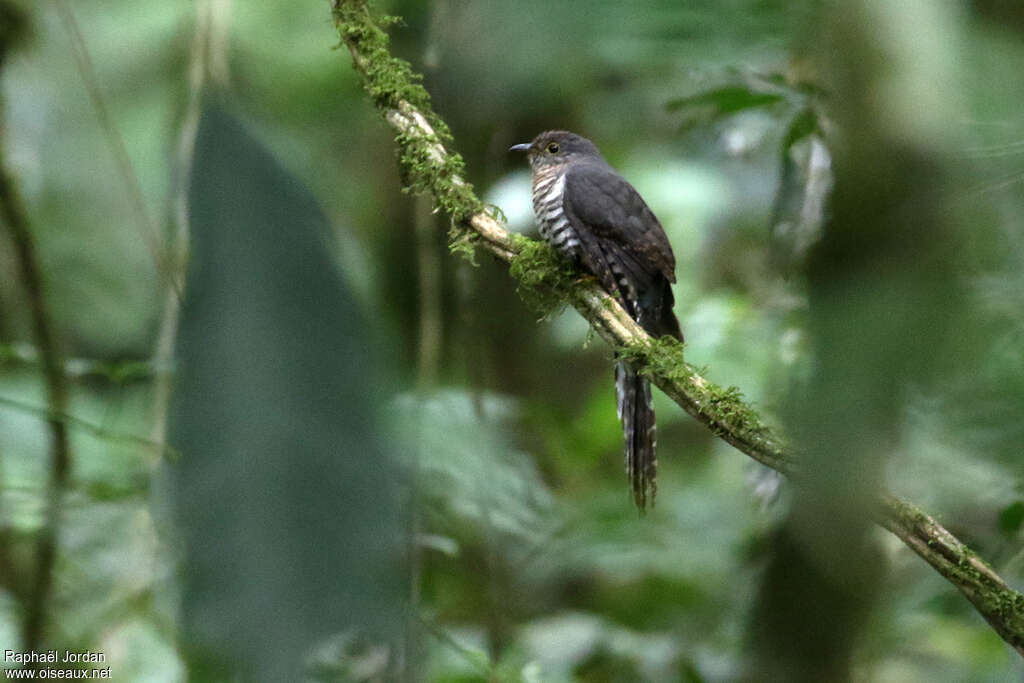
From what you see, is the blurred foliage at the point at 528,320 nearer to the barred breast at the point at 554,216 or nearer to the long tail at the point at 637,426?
the barred breast at the point at 554,216

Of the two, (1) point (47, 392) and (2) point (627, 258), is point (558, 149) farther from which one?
(1) point (47, 392)

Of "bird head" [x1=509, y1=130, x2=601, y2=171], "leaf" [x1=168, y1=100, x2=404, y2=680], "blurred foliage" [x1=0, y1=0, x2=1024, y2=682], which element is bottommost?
"leaf" [x1=168, y1=100, x2=404, y2=680]

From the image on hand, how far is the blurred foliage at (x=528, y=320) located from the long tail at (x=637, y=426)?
266 millimetres

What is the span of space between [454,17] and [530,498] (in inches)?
60.3

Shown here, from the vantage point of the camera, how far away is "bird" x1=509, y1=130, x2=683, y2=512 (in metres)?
2.79

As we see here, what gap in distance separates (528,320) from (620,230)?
6.40 feet

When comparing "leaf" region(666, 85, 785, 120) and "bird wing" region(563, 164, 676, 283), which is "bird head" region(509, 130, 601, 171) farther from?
"leaf" region(666, 85, 785, 120)

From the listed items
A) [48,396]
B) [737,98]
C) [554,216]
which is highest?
[554,216]

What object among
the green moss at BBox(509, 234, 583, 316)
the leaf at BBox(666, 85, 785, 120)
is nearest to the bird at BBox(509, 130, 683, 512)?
the green moss at BBox(509, 234, 583, 316)

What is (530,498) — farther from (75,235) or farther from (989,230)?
(75,235)

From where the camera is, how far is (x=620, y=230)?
2.84 meters

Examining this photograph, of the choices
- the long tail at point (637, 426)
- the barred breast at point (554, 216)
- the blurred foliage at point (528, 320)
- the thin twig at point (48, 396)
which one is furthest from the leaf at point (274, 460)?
the long tail at point (637, 426)

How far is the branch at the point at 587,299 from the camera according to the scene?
1.31 metres

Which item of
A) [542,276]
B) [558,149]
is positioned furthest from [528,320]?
[542,276]
